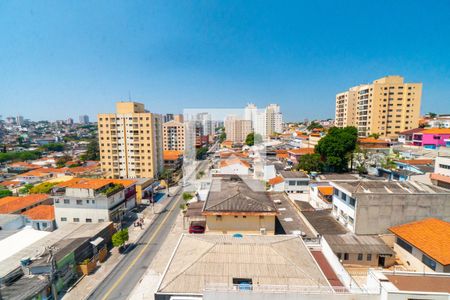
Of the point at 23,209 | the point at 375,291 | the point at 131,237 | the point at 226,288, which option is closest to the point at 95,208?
the point at 131,237

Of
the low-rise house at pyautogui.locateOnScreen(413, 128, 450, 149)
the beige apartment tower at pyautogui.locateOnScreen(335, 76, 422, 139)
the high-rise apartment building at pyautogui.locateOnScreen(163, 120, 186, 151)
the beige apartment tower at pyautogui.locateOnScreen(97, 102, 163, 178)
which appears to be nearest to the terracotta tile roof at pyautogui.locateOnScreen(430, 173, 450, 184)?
the low-rise house at pyautogui.locateOnScreen(413, 128, 450, 149)

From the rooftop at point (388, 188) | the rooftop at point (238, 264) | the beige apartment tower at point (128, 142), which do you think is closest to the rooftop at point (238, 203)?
the rooftop at point (238, 264)

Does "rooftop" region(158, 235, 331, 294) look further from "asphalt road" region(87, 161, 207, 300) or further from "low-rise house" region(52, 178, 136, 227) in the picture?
"low-rise house" region(52, 178, 136, 227)

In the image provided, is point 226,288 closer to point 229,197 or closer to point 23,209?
point 229,197

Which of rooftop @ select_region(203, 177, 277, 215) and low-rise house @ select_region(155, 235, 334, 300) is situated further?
rooftop @ select_region(203, 177, 277, 215)

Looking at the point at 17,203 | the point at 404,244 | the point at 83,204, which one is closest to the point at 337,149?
the point at 404,244

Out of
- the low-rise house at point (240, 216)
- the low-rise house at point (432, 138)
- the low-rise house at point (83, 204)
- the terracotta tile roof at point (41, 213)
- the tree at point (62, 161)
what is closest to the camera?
the low-rise house at point (240, 216)

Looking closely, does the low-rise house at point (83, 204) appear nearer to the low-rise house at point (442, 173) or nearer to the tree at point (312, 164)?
the tree at point (312, 164)
